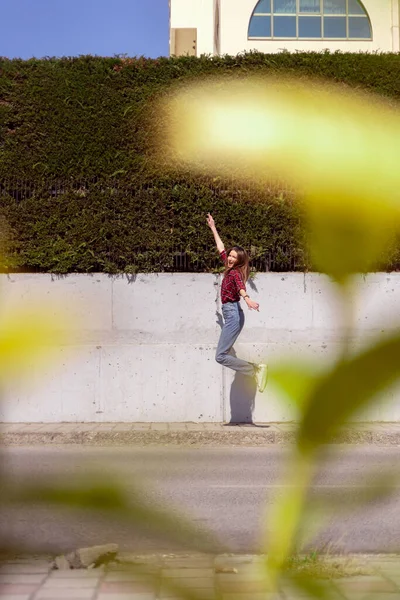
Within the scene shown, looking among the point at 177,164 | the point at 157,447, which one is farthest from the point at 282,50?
the point at 157,447

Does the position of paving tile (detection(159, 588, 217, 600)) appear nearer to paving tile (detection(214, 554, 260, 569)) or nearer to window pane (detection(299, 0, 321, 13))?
paving tile (detection(214, 554, 260, 569))

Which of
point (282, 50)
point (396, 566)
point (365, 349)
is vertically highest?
point (282, 50)

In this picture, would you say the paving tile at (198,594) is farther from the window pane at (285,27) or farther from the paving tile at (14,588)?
the window pane at (285,27)

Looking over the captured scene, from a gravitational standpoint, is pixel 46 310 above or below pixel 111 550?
above

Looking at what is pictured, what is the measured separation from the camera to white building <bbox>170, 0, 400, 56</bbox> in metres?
0.28

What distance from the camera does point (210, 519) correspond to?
37cm

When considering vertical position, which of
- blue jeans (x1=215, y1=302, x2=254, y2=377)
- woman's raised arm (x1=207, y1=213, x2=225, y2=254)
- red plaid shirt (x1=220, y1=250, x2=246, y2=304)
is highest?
woman's raised arm (x1=207, y1=213, x2=225, y2=254)

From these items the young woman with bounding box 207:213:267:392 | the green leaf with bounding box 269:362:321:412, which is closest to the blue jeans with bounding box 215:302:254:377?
the young woman with bounding box 207:213:267:392

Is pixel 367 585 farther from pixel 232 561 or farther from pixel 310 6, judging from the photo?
pixel 310 6

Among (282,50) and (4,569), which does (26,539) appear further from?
(282,50)

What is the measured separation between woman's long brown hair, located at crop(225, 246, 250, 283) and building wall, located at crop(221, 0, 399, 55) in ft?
0.38

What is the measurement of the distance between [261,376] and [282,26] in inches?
6.1

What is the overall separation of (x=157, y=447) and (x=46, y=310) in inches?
3.4

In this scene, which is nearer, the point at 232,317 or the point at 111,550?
the point at 111,550
